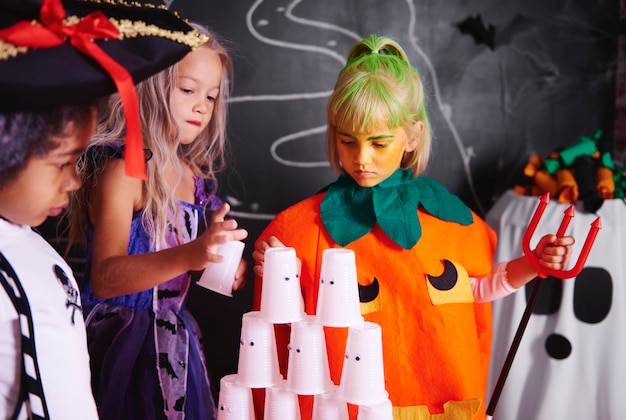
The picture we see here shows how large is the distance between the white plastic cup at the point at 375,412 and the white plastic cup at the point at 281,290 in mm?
191

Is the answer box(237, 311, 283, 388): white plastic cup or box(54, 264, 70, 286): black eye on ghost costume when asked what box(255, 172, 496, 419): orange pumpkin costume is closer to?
box(237, 311, 283, 388): white plastic cup

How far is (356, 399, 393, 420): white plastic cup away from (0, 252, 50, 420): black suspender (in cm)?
52

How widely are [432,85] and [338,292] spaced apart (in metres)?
1.14

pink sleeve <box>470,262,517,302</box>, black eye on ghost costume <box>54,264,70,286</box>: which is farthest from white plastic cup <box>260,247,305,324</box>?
pink sleeve <box>470,262,517,302</box>

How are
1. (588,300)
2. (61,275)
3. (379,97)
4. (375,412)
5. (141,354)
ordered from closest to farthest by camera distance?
(61,275) < (375,412) < (379,97) < (141,354) < (588,300)

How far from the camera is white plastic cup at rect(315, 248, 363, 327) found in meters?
1.20

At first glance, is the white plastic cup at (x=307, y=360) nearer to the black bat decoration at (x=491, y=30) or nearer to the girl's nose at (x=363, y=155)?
the girl's nose at (x=363, y=155)

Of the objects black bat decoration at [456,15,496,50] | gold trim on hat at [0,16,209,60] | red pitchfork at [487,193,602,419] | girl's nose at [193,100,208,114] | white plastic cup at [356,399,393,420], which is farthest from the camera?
black bat decoration at [456,15,496,50]

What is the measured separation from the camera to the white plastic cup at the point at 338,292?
3.92 feet

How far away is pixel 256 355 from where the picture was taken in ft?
4.00

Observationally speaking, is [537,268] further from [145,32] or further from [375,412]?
[145,32]

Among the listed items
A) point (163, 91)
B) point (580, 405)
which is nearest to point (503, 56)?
point (580, 405)

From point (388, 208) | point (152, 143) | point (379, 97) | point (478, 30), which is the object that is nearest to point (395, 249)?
point (388, 208)

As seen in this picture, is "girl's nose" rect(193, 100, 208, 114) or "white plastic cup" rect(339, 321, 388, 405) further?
"girl's nose" rect(193, 100, 208, 114)
